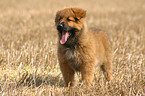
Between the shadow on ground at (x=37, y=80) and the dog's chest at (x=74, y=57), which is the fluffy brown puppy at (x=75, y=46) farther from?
the shadow on ground at (x=37, y=80)

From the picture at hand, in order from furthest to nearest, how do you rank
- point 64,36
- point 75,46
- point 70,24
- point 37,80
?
1. point 37,80
2. point 75,46
3. point 64,36
4. point 70,24

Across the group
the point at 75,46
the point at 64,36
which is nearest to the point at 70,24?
the point at 64,36

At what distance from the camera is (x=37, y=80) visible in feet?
13.8

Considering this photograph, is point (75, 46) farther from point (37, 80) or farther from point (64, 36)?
point (37, 80)

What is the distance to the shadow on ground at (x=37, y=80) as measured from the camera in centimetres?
401

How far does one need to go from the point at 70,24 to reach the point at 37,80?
131cm

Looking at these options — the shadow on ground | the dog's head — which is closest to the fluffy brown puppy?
the dog's head

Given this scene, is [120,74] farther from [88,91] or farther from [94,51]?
[88,91]

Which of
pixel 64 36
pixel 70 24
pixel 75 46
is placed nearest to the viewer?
pixel 70 24

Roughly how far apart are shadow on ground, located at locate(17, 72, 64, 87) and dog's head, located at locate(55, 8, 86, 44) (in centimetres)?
85

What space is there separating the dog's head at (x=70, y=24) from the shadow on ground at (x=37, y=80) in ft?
2.80

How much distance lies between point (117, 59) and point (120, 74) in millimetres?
Answer: 1028

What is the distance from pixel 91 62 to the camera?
12.5ft

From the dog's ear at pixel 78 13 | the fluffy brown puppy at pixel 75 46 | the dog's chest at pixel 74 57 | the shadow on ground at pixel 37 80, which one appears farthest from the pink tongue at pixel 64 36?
the shadow on ground at pixel 37 80
